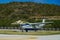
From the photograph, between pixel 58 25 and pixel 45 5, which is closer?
pixel 58 25

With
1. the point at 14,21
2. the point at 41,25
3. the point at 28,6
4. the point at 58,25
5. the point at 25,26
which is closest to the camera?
the point at 25,26

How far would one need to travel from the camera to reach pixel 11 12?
56.7m

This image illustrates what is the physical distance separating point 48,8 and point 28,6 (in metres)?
6.93

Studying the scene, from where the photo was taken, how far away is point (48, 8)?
5891 cm

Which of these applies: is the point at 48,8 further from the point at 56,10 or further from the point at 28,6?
the point at 28,6

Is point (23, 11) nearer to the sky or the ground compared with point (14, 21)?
nearer to the sky

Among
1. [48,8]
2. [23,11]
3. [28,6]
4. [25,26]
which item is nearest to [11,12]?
[23,11]

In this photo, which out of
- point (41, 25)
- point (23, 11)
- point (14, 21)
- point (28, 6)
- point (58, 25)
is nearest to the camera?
point (41, 25)

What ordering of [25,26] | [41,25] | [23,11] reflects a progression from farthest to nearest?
[23,11] < [41,25] < [25,26]

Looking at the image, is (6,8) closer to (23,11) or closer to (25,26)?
(23,11)

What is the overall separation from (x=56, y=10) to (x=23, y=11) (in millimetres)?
10328

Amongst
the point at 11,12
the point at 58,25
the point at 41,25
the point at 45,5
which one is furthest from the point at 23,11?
the point at 41,25

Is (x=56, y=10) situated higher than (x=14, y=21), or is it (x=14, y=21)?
(x=56, y=10)

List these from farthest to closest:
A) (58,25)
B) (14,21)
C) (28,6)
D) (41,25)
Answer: (28,6) → (14,21) → (58,25) → (41,25)
